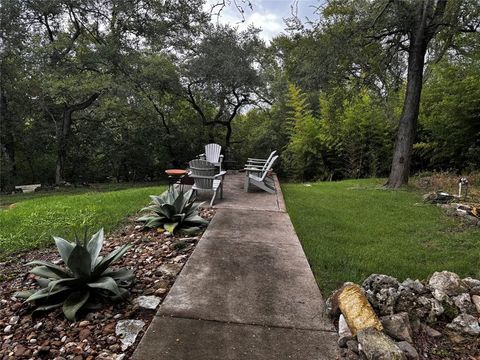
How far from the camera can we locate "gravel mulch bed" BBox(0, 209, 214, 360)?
198cm

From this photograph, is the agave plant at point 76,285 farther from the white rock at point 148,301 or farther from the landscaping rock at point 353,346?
the landscaping rock at point 353,346

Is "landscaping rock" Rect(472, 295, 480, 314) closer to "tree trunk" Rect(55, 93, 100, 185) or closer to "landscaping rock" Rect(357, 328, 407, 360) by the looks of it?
"landscaping rock" Rect(357, 328, 407, 360)

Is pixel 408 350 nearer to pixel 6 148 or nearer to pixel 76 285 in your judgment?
pixel 76 285

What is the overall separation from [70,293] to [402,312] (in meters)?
2.14

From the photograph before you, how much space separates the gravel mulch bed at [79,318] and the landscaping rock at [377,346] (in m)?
1.23

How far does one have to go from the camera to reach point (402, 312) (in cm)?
228

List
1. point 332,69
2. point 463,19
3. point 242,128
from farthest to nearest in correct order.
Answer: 1. point 242,128
2. point 332,69
3. point 463,19


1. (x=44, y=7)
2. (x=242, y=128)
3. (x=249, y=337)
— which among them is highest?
(x=44, y=7)

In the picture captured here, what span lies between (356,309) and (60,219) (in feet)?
13.0

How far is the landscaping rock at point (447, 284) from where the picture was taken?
2484 mm

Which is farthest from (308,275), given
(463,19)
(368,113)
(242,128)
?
(242,128)

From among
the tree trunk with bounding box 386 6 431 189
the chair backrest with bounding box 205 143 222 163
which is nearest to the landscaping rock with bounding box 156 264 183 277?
the tree trunk with bounding box 386 6 431 189

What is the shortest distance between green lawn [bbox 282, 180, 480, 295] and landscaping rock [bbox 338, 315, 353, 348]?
1.83ft

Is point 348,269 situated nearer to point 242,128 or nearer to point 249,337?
point 249,337
